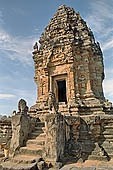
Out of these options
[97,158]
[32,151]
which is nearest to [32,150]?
[32,151]

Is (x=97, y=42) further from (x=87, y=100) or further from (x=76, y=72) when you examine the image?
(x=87, y=100)

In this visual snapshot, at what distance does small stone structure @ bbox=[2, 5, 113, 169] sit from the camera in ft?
17.9

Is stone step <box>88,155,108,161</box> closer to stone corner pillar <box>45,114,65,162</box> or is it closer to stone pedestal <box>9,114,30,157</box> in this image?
stone corner pillar <box>45,114,65,162</box>

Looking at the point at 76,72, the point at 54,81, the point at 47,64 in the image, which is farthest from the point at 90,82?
the point at 47,64

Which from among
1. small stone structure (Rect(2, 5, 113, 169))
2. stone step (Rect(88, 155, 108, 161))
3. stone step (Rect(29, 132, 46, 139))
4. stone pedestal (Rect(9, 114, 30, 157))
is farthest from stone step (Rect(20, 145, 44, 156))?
stone step (Rect(88, 155, 108, 161))

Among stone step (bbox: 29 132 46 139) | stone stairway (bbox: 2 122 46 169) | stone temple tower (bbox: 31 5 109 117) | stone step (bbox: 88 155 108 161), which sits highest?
stone temple tower (bbox: 31 5 109 117)

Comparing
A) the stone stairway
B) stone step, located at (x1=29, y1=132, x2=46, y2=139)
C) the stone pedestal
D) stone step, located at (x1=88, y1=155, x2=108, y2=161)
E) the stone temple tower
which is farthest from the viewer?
the stone temple tower

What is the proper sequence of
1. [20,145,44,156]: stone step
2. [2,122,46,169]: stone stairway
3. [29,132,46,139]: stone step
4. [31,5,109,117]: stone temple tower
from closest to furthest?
[2,122,46,169]: stone stairway → [20,145,44,156]: stone step → [29,132,46,139]: stone step → [31,5,109,117]: stone temple tower

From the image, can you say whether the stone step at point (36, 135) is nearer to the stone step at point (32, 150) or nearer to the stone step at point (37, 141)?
the stone step at point (37, 141)

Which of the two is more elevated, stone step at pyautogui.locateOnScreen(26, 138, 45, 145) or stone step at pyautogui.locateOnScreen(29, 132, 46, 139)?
stone step at pyautogui.locateOnScreen(29, 132, 46, 139)

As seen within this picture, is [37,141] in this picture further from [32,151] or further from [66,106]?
[66,106]

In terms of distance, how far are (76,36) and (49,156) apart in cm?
866

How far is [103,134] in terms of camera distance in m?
6.36

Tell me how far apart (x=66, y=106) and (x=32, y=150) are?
431cm
